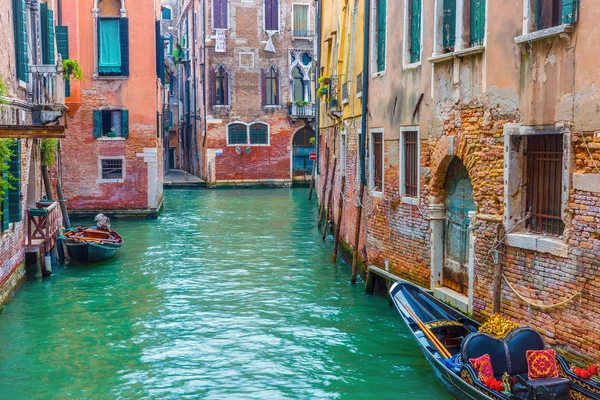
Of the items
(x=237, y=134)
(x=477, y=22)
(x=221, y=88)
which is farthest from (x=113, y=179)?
(x=477, y=22)

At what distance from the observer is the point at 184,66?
41094mm

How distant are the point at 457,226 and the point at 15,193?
615 cm

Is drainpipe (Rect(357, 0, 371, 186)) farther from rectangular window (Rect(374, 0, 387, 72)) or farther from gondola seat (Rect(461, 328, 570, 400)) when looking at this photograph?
gondola seat (Rect(461, 328, 570, 400))

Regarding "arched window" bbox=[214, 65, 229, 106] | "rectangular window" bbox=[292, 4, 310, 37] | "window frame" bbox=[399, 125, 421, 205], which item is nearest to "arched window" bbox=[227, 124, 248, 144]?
"arched window" bbox=[214, 65, 229, 106]

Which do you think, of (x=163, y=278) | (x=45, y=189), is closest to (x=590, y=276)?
(x=163, y=278)

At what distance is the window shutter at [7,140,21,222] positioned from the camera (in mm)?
10969

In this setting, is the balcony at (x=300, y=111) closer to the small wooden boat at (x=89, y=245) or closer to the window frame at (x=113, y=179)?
the window frame at (x=113, y=179)

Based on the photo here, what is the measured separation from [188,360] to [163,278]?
4924 mm

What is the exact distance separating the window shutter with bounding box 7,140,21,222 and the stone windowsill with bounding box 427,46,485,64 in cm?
582

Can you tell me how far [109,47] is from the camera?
21.0m

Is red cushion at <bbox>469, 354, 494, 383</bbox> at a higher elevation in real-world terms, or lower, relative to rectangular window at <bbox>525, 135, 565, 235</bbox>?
lower

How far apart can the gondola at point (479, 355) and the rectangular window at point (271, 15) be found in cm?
2638

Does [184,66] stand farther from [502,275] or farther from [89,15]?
[502,275]

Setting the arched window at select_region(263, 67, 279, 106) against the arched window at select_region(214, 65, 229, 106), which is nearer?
the arched window at select_region(214, 65, 229, 106)
